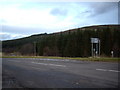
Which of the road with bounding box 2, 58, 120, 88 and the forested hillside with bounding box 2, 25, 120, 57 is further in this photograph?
the forested hillside with bounding box 2, 25, 120, 57

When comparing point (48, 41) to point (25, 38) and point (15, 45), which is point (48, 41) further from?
point (25, 38)

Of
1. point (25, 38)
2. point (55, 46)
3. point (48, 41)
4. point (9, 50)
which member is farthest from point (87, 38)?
point (25, 38)

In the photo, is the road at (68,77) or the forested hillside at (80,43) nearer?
the road at (68,77)

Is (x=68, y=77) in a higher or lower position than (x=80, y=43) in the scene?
lower

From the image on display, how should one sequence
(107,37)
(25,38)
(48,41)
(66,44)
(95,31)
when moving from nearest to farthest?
1. (107,37)
2. (95,31)
3. (66,44)
4. (48,41)
5. (25,38)

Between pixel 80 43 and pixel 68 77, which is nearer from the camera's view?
pixel 68 77

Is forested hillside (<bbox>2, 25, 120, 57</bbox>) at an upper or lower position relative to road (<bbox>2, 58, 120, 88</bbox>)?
upper

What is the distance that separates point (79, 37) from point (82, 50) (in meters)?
8.67

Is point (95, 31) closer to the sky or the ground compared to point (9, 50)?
closer to the sky

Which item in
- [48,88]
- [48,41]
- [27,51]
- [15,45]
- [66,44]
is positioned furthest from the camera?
[15,45]

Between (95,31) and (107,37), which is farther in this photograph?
(95,31)

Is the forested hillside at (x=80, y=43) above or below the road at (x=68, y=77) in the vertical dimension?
above

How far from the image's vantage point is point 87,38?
289 feet

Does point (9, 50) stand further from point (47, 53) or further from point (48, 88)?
point (48, 88)
